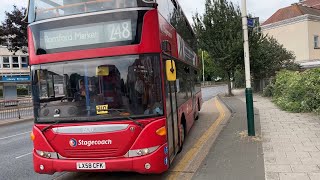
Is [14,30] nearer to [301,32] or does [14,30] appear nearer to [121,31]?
[121,31]

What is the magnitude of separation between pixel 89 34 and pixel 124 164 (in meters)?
2.22

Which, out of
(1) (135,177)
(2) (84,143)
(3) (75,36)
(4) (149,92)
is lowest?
(1) (135,177)

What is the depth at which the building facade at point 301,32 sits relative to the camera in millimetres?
39500

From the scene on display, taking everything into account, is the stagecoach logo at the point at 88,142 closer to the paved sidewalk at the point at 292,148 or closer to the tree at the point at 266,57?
the paved sidewalk at the point at 292,148

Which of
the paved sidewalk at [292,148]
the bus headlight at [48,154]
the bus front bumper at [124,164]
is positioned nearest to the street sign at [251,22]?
the paved sidewalk at [292,148]

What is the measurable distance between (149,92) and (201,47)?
2417 cm

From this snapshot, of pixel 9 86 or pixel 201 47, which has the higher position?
pixel 201 47

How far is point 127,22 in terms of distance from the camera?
5.71 meters

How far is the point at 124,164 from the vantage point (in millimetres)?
5559

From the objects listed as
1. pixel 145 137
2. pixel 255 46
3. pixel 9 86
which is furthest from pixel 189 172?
pixel 9 86

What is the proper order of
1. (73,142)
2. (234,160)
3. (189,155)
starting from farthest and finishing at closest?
(189,155) → (234,160) → (73,142)

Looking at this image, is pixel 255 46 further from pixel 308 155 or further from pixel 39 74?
pixel 39 74

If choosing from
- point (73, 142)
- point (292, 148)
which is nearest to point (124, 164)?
point (73, 142)

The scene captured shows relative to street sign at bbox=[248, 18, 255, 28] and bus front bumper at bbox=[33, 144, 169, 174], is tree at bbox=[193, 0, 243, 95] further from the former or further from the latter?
bus front bumper at bbox=[33, 144, 169, 174]
